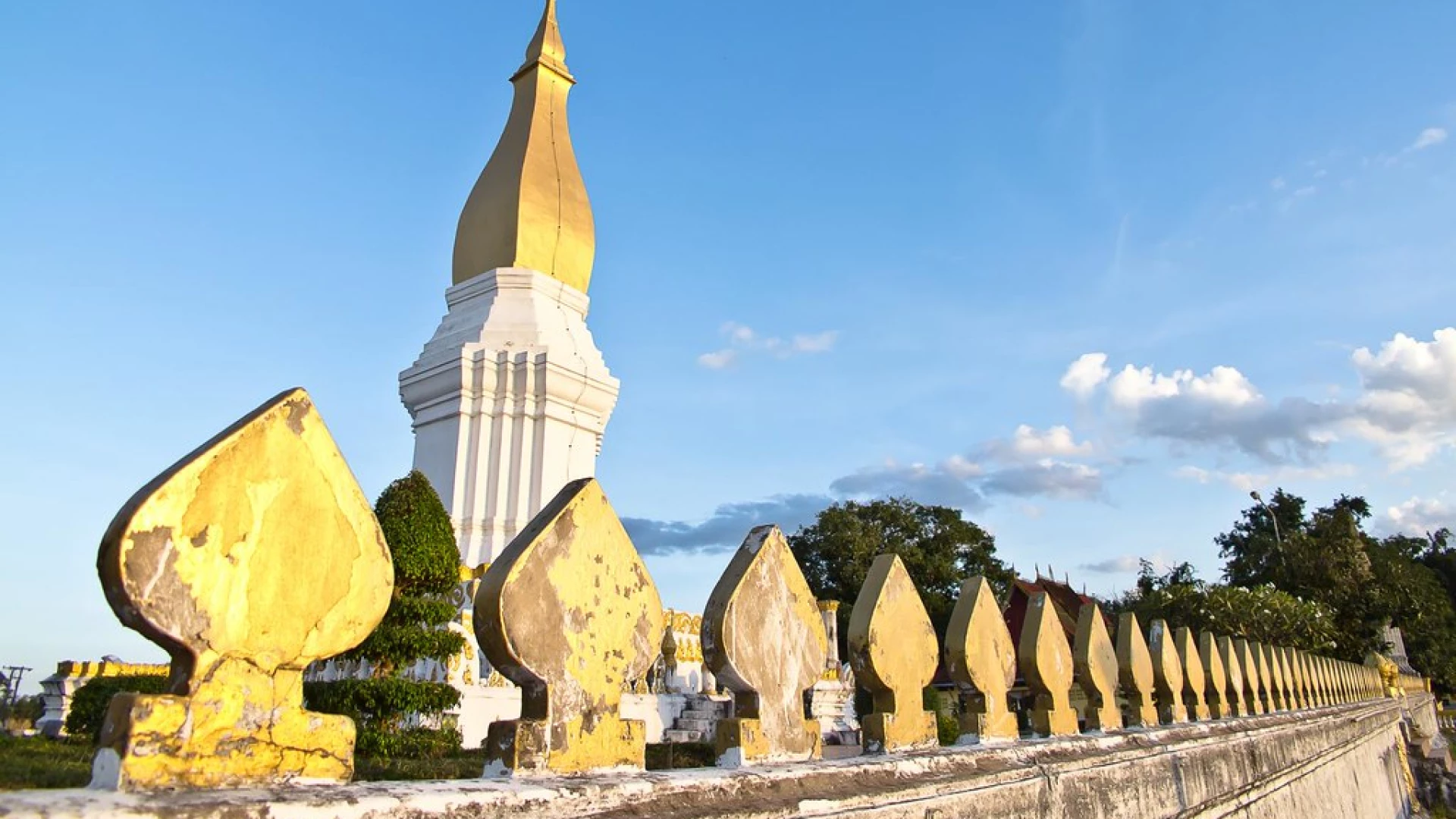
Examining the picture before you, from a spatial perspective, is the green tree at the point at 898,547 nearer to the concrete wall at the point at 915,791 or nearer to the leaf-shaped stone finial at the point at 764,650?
the concrete wall at the point at 915,791

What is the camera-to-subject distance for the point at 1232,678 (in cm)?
933

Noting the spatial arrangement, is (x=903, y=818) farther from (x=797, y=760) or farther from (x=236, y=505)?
(x=236, y=505)

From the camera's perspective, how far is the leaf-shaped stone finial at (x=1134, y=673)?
643 centimetres

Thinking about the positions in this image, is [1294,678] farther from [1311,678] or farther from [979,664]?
[979,664]

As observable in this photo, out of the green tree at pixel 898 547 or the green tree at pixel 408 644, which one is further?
the green tree at pixel 898 547

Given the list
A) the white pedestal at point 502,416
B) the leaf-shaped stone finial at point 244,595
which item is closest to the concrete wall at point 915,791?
the leaf-shaped stone finial at point 244,595

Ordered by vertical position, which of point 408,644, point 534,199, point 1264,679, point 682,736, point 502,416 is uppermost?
point 534,199

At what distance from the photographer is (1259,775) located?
7473 millimetres

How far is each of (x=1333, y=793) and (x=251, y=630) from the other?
1159cm

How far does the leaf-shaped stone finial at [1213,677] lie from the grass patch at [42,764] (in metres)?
7.96

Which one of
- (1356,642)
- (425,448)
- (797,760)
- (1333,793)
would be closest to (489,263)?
(425,448)

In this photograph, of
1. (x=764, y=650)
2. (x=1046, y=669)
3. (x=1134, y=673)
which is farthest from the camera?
(x=1134, y=673)

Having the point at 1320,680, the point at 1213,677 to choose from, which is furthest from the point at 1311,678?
the point at 1213,677

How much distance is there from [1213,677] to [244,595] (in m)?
8.64
